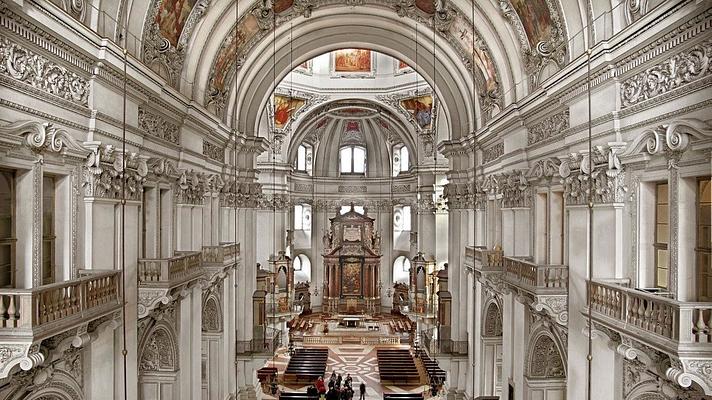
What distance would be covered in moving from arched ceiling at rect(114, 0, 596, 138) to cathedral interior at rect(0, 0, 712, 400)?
9 cm

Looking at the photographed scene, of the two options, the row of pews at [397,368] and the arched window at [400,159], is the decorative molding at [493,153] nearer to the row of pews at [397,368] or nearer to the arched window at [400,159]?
the row of pews at [397,368]

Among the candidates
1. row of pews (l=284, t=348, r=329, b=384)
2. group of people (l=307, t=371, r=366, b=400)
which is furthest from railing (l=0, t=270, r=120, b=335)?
row of pews (l=284, t=348, r=329, b=384)

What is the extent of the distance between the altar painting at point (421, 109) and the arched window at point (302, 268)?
522 inches

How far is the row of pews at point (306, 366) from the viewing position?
25.1 metres

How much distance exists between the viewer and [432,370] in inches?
1006

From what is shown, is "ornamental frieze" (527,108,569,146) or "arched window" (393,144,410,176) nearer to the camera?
"ornamental frieze" (527,108,569,146)

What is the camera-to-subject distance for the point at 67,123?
8.83 meters

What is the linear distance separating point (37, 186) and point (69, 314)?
1.77m

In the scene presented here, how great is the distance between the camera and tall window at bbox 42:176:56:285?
8715 mm

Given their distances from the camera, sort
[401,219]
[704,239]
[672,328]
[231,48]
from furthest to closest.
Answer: [401,219]
[231,48]
[704,239]
[672,328]

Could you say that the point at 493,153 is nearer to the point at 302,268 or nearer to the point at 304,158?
the point at 304,158

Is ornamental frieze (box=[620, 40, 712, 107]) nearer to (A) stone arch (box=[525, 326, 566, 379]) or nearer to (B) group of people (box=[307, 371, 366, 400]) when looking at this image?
(A) stone arch (box=[525, 326, 566, 379])

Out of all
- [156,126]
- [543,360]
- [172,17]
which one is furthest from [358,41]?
[543,360]

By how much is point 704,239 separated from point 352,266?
31.8 m
